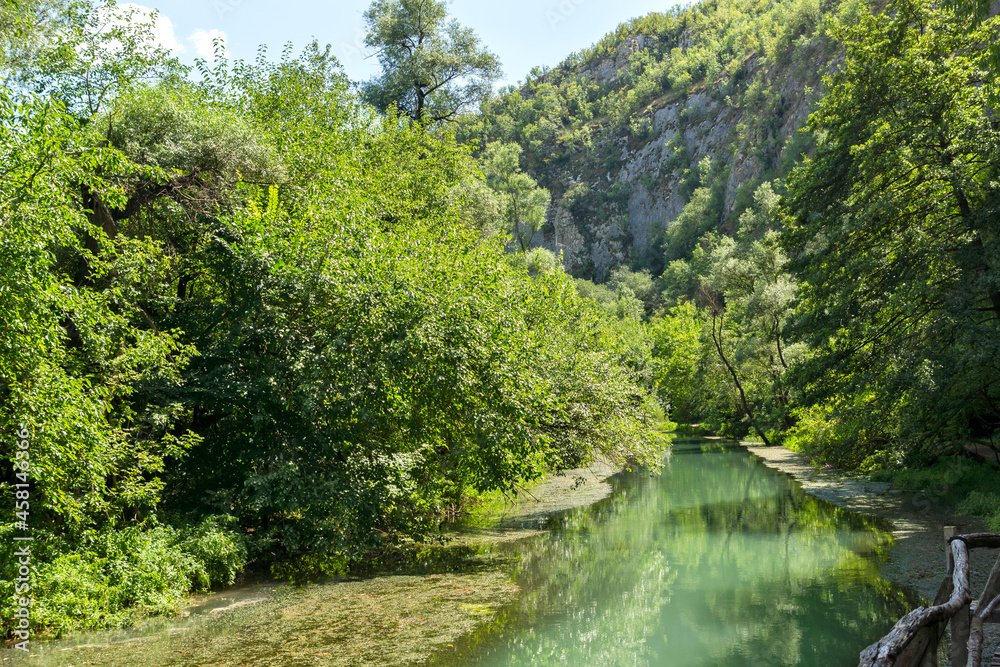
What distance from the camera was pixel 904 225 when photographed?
17.8 meters

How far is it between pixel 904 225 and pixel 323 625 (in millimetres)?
16093

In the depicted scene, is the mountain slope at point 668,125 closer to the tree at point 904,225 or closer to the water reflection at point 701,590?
the tree at point 904,225

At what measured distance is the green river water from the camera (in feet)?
32.0

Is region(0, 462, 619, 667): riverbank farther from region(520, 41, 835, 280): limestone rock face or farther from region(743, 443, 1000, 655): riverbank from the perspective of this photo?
region(520, 41, 835, 280): limestone rock face

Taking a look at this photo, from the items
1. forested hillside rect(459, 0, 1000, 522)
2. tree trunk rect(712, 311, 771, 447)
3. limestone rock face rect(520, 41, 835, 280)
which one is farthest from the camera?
limestone rock face rect(520, 41, 835, 280)

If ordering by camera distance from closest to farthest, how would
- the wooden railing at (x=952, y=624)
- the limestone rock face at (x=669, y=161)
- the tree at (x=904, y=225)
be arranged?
the wooden railing at (x=952, y=624)
the tree at (x=904, y=225)
the limestone rock face at (x=669, y=161)

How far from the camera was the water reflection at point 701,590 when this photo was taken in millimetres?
10195

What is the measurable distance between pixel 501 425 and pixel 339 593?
14.8 feet

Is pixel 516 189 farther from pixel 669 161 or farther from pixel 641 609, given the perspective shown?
pixel 669 161

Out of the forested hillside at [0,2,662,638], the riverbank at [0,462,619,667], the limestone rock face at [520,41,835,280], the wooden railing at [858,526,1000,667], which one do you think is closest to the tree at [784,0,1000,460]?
the forested hillside at [0,2,662,638]

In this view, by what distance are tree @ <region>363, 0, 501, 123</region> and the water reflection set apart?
21.7 meters

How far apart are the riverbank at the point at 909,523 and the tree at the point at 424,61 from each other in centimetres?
2265

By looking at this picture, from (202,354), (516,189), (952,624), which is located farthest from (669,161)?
(952,624)

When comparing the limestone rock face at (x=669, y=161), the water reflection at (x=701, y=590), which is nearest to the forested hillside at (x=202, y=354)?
the water reflection at (x=701, y=590)
